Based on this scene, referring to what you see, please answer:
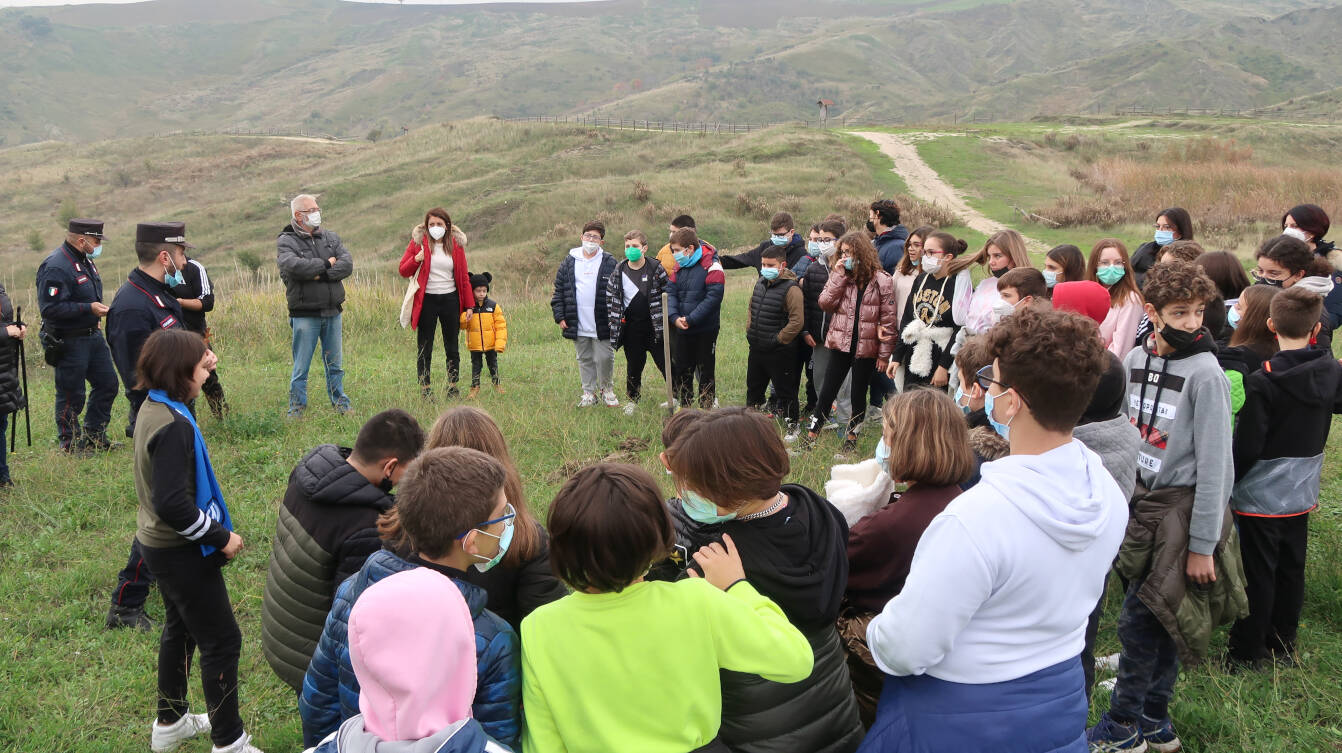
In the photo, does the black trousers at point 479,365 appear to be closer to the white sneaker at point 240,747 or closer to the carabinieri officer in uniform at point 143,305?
the carabinieri officer in uniform at point 143,305

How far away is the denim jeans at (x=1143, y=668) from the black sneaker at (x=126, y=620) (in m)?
4.89

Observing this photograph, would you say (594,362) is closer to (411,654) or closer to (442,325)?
(442,325)

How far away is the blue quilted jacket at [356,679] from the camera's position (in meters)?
2.05

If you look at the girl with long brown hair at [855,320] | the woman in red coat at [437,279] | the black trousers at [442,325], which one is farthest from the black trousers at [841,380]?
the black trousers at [442,325]

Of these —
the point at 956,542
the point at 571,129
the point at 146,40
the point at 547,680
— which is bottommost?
the point at 547,680

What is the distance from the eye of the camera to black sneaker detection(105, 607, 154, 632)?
14.9ft

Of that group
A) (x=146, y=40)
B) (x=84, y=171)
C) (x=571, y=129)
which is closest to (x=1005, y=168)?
(x=571, y=129)

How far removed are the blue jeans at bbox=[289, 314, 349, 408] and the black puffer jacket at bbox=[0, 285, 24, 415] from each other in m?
2.23

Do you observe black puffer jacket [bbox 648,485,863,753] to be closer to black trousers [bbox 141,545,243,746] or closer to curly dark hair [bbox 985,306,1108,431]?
curly dark hair [bbox 985,306,1108,431]

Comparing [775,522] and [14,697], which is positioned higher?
[775,522]

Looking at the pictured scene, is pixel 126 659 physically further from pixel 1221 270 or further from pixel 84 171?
pixel 84 171

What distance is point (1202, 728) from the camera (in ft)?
11.4

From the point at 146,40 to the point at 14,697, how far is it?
22141 cm

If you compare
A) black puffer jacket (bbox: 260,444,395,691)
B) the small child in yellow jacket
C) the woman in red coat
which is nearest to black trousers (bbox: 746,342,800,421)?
the small child in yellow jacket
